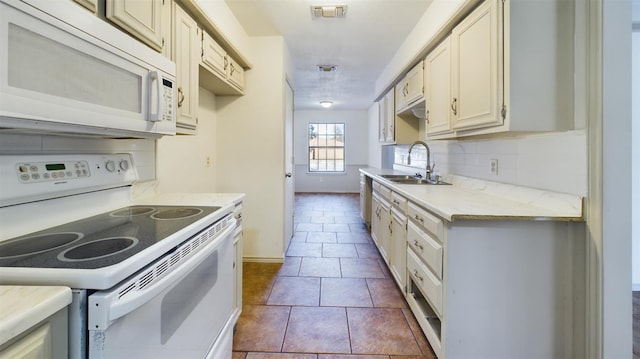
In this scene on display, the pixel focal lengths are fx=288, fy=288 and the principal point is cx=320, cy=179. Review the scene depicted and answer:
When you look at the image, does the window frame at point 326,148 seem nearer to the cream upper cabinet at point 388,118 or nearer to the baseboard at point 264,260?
the cream upper cabinet at point 388,118

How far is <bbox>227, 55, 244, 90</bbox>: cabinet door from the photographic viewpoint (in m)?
2.64

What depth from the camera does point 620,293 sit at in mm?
1358

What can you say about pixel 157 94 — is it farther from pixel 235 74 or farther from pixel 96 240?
pixel 235 74

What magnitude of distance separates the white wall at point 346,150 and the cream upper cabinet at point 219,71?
5869mm

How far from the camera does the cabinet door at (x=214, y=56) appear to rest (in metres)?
2.12

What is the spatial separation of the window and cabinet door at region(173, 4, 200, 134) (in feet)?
23.2

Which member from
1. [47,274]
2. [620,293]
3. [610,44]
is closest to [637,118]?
[610,44]

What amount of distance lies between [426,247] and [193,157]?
2.08 metres

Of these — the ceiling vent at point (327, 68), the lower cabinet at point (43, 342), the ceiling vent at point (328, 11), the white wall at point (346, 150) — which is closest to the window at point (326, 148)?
the white wall at point (346, 150)

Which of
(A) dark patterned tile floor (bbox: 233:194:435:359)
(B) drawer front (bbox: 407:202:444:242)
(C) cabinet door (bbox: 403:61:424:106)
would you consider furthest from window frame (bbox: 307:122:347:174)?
(B) drawer front (bbox: 407:202:444:242)

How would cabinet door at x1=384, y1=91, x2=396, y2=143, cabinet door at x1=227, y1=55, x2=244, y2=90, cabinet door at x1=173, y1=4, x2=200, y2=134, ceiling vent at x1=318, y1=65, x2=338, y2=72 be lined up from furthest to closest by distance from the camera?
1. ceiling vent at x1=318, y1=65, x2=338, y2=72
2. cabinet door at x1=384, y1=91, x2=396, y2=143
3. cabinet door at x1=227, y1=55, x2=244, y2=90
4. cabinet door at x1=173, y1=4, x2=200, y2=134

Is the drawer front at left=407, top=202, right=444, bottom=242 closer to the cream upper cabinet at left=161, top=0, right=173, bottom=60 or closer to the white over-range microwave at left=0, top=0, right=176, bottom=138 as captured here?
the white over-range microwave at left=0, top=0, right=176, bottom=138

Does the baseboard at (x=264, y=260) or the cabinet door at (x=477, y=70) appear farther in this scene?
the baseboard at (x=264, y=260)

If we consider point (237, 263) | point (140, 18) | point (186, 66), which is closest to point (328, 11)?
point (186, 66)
